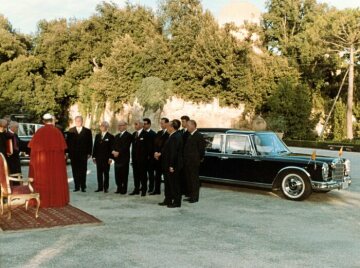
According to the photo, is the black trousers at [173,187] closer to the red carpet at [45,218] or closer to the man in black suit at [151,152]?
the man in black suit at [151,152]

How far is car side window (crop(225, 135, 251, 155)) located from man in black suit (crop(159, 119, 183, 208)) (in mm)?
2465

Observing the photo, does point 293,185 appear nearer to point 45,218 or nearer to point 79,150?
point 79,150

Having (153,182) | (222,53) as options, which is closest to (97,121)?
(222,53)

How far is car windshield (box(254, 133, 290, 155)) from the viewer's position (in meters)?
12.0

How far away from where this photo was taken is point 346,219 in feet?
29.8

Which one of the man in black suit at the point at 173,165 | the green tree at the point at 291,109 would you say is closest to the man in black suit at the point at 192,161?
the man in black suit at the point at 173,165

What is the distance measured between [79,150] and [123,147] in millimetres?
1255

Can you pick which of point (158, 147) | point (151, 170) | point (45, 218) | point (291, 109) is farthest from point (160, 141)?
point (291, 109)

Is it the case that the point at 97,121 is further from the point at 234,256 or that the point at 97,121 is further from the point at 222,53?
the point at 234,256

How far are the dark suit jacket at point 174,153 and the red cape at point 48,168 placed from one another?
2222mm

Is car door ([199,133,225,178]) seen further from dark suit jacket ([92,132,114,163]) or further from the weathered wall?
the weathered wall

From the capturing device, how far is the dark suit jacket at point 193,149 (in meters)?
10.8

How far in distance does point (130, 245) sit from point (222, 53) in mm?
36734

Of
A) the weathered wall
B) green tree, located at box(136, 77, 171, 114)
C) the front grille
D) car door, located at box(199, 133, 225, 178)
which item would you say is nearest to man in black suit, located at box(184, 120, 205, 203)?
car door, located at box(199, 133, 225, 178)
